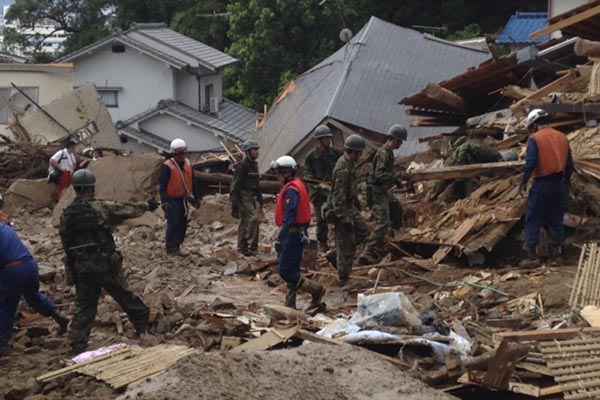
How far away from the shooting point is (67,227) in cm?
883

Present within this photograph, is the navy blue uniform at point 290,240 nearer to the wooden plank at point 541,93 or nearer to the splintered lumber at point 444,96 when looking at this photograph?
the wooden plank at point 541,93

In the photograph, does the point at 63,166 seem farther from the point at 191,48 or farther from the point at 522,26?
the point at 522,26

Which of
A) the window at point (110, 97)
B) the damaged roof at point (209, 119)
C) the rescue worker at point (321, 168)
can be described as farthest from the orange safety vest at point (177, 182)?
the window at point (110, 97)

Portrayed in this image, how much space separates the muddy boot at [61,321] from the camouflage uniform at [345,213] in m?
3.51

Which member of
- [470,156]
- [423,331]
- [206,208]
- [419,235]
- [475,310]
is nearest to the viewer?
[423,331]

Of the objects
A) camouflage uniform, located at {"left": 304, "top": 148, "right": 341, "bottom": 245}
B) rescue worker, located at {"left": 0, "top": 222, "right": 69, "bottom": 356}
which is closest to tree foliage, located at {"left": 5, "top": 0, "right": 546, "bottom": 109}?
camouflage uniform, located at {"left": 304, "top": 148, "right": 341, "bottom": 245}

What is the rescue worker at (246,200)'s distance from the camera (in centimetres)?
1430

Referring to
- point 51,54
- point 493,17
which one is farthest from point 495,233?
point 51,54

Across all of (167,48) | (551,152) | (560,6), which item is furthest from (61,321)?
(167,48)

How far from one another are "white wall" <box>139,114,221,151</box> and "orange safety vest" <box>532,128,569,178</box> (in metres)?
27.2

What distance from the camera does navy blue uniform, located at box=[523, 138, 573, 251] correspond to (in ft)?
36.8

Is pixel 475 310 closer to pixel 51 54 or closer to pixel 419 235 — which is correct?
pixel 419 235

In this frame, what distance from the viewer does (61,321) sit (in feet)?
31.6

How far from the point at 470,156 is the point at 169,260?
4422 millimetres
